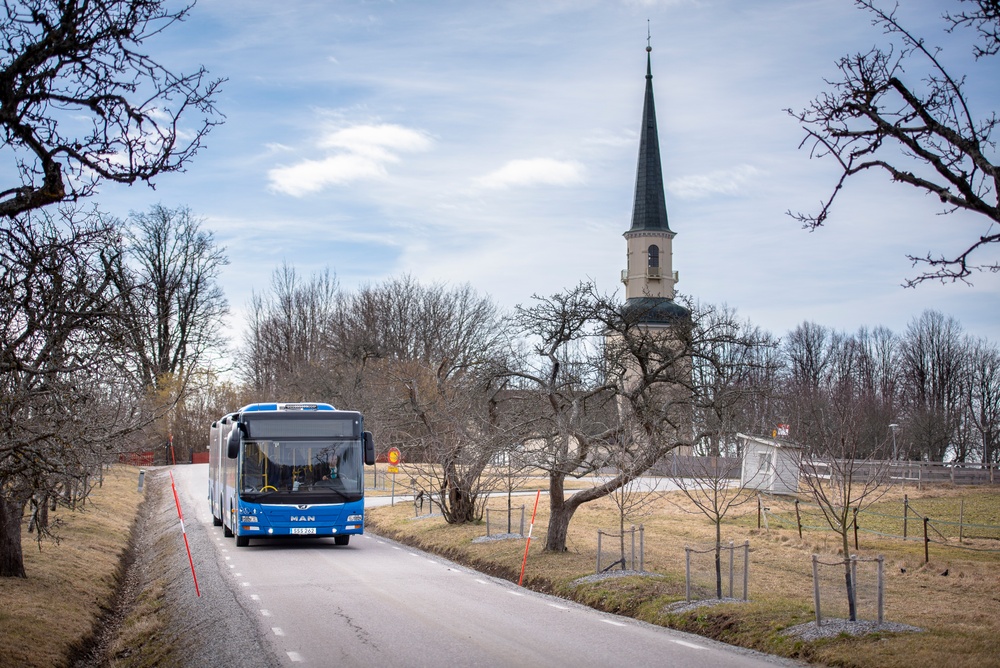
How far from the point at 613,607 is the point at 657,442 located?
529 cm

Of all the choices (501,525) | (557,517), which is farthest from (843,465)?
(501,525)

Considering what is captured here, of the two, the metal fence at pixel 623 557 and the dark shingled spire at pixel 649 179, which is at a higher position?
the dark shingled spire at pixel 649 179

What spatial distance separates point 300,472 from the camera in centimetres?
2450

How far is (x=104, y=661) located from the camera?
553 inches

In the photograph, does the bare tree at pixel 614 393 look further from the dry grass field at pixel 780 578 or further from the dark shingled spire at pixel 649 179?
the dark shingled spire at pixel 649 179

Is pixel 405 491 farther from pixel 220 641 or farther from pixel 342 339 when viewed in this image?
pixel 220 641

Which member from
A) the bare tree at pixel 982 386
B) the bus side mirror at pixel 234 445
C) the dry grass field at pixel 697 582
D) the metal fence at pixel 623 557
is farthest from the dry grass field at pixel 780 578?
the bare tree at pixel 982 386

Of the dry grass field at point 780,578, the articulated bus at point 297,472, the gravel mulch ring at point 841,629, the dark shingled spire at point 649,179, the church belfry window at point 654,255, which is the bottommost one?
the dry grass field at point 780,578

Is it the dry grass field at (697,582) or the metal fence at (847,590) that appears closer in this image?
the dry grass field at (697,582)

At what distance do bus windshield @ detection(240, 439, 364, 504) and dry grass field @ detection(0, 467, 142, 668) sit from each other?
3758 mm

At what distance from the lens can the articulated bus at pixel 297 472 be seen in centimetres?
2422

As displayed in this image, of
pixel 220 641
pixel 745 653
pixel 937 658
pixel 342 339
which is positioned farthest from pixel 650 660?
pixel 342 339

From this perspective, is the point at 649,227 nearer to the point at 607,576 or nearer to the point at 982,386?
the point at 982,386

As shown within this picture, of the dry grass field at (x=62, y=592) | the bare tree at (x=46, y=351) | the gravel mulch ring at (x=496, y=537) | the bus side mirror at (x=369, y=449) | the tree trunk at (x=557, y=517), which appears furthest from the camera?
the gravel mulch ring at (x=496, y=537)
